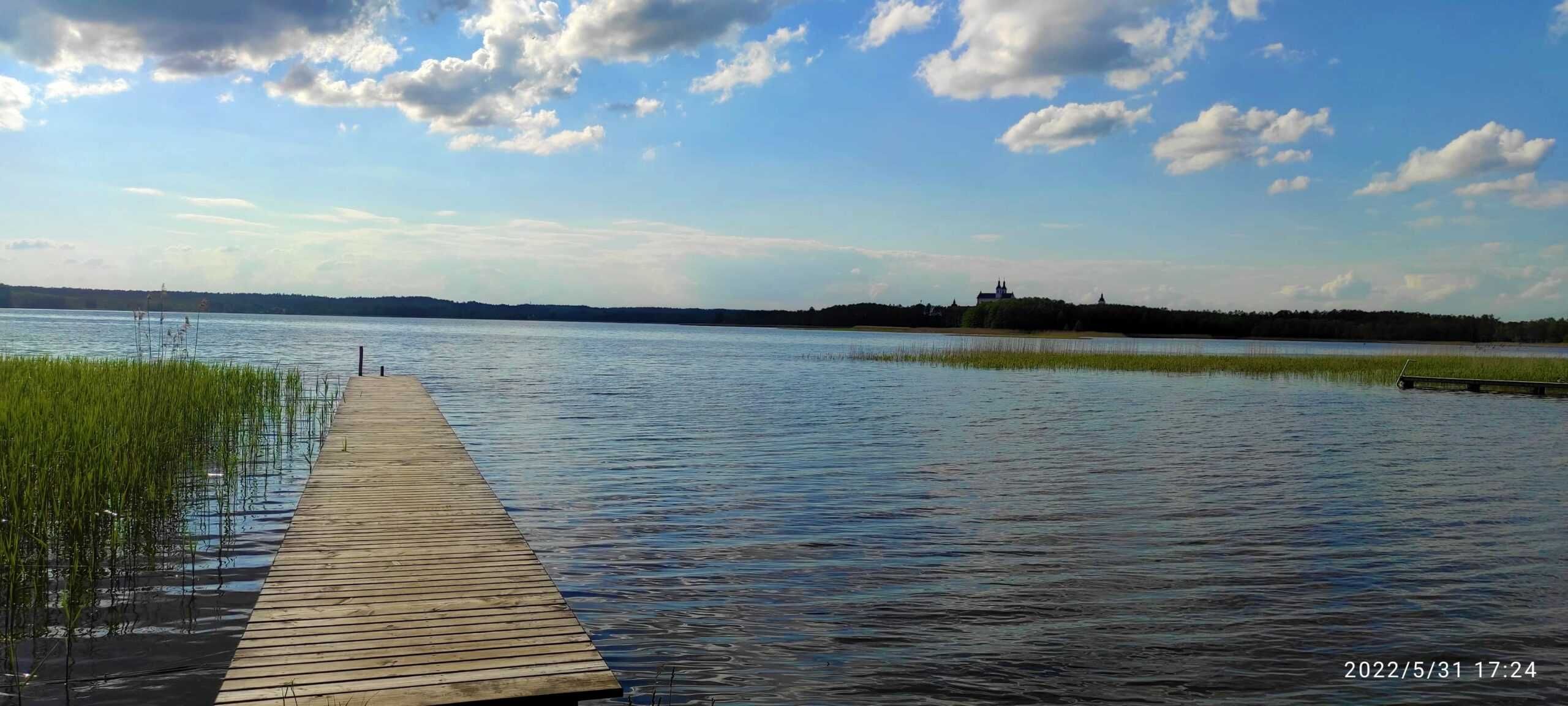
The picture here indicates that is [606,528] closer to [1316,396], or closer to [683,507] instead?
[683,507]

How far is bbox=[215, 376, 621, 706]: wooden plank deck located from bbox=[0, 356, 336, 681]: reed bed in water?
1275 mm

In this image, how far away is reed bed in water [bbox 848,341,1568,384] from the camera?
1509 inches

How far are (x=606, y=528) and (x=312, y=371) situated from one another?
27.7 metres

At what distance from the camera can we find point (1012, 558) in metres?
9.00

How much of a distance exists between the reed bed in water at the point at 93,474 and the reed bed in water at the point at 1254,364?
115ft

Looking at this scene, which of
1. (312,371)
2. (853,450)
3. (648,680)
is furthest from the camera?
(312,371)

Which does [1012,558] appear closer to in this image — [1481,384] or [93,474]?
[93,474]

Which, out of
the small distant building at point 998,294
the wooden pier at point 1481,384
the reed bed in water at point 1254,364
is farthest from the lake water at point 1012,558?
the small distant building at point 998,294

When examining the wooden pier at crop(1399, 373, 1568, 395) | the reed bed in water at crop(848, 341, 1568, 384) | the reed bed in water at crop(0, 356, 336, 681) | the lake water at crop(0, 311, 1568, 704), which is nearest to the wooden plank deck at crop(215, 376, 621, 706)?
the lake water at crop(0, 311, 1568, 704)

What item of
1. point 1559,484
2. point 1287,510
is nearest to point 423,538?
point 1287,510

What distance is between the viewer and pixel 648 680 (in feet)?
19.0

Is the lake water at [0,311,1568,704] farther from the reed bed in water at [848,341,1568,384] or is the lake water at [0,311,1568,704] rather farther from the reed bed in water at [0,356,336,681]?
the reed bed in water at [848,341,1568,384]

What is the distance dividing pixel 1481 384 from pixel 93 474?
41.0 meters

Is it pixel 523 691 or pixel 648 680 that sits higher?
pixel 523 691
